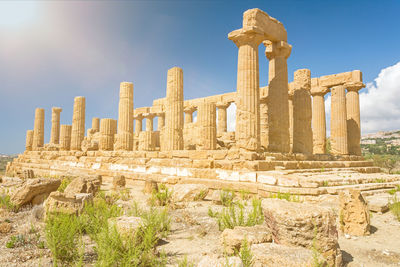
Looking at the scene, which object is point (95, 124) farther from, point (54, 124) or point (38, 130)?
point (38, 130)

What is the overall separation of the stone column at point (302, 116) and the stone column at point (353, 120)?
501cm

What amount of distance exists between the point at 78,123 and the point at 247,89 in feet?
46.4

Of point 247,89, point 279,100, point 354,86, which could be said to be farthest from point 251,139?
point 354,86

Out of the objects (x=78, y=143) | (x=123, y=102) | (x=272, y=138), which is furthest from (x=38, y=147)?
(x=272, y=138)

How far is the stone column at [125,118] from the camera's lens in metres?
16.0

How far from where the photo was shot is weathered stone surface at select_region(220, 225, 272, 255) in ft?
10.8

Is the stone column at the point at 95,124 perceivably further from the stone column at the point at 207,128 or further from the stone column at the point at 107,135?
the stone column at the point at 207,128

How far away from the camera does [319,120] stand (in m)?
17.8

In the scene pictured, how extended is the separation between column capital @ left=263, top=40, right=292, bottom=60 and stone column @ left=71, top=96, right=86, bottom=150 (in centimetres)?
1392

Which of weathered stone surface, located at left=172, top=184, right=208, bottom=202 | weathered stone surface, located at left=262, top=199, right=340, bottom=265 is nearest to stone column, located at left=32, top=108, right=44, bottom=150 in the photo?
weathered stone surface, located at left=172, top=184, right=208, bottom=202

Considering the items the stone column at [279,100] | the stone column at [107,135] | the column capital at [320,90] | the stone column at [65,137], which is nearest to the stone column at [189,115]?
the stone column at [107,135]

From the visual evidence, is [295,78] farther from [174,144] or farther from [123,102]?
[123,102]

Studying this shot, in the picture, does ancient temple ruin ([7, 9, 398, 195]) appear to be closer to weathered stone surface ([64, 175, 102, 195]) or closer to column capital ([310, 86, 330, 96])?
column capital ([310, 86, 330, 96])

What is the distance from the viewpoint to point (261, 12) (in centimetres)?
1124
